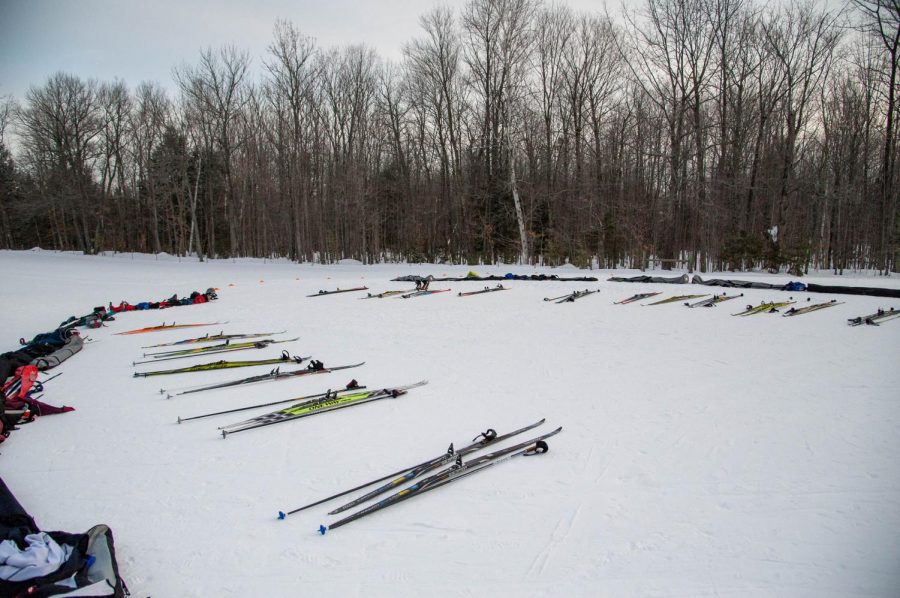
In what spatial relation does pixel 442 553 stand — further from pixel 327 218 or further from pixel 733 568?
pixel 327 218

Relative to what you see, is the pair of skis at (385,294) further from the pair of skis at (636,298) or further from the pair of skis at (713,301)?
the pair of skis at (713,301)

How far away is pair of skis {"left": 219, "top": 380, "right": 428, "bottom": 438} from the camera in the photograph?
460cm

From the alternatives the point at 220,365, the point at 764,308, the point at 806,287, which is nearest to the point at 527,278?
Result: the point at 764,308

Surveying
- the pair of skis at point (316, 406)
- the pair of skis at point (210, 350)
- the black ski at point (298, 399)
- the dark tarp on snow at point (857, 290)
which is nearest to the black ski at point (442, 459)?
the pair of skis at point (316, 406)

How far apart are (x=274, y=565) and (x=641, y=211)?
73.7ft

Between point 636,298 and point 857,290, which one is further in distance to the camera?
point 636,298

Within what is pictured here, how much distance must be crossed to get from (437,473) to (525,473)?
673 millimetres

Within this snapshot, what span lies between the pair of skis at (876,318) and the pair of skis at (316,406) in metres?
8.16

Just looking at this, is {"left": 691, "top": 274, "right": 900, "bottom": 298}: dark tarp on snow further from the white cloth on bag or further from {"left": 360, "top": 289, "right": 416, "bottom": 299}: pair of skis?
the white cloth on bag

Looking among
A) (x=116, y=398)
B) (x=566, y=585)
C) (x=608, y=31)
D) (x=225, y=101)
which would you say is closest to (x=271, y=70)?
(x=225, y=101)

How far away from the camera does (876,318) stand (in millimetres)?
8719

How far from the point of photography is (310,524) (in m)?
3.02

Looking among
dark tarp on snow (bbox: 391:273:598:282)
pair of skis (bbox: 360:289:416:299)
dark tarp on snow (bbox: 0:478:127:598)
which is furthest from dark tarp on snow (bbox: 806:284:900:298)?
dark tarp on snow (bbox: 0:478:127:598)

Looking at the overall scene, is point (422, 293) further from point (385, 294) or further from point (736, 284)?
point (736, 284)
